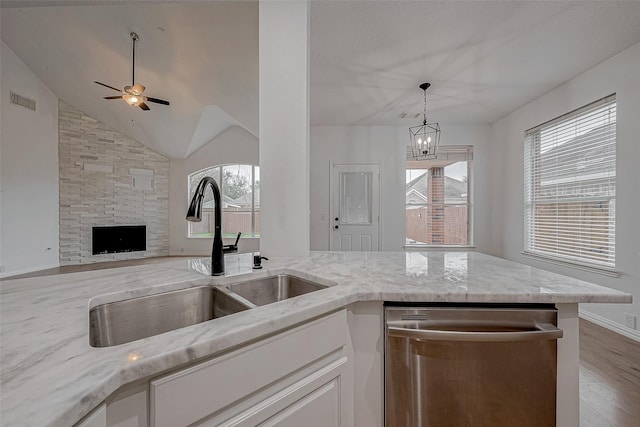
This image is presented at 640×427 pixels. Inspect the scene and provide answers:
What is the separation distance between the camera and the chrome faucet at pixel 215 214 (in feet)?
3.20

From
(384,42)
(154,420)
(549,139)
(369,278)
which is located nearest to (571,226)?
(549,139)

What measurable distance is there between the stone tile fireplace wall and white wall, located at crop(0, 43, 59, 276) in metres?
0.16

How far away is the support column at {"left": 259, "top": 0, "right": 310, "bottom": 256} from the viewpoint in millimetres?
1559

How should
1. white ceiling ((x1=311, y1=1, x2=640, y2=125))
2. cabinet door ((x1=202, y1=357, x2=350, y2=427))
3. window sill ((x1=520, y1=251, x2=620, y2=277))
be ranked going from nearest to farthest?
cabinet door ((x1=202, y1=357, x2=350, y2=427)) → white ceiling ((x1=311, y1=1, x2=640, y2=125)) → window sill ((x1=520, y1=251, x2=620, y2=277))

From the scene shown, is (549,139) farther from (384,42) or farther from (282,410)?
(282,410)

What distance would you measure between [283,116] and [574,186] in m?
3.68

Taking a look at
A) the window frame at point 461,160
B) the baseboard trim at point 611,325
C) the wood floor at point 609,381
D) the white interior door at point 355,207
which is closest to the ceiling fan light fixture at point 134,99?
the white interior door at point 355,207

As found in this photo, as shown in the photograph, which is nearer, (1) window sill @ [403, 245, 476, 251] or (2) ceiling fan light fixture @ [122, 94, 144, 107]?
(2) ceiling fan light fixture @ [122, 94, 144, 107]

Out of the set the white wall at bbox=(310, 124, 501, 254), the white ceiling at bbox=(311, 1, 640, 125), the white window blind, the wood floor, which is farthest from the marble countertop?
the white wall at bbox=(310, 124, 501, 254)

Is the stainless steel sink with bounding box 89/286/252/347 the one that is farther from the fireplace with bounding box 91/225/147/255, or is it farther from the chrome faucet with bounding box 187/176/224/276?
the fireplace with bounding box 91/225/147/255

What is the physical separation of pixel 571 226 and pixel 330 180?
11.4 feet

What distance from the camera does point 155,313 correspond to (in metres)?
0.91

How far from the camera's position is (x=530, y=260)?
383 centimetres

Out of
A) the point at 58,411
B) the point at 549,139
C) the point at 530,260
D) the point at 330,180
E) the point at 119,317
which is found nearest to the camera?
the point at 58,411
